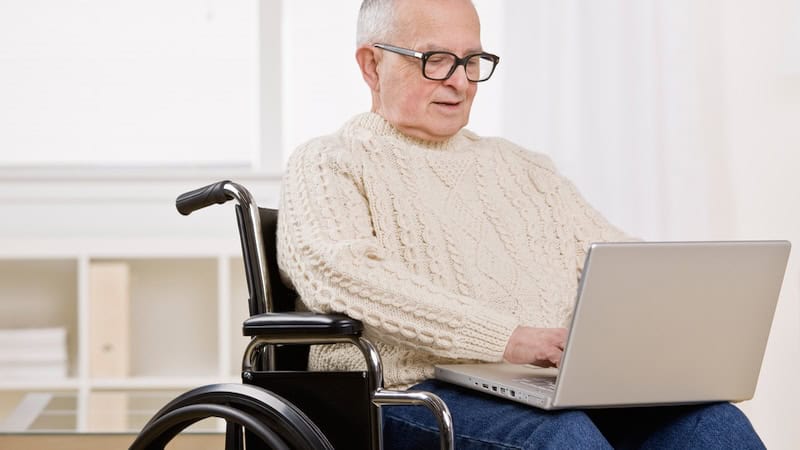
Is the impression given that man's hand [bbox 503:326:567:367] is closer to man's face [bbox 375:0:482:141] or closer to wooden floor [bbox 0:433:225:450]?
man's face [bbox 375:0:482:141]

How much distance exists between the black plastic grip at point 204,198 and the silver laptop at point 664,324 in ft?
1.74

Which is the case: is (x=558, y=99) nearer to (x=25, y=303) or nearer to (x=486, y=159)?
(x=486, y=159)

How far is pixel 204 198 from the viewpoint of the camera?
1580 millimetres

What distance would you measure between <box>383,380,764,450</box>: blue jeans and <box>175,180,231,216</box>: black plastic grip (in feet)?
1.34

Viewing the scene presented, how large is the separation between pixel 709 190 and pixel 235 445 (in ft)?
6.02

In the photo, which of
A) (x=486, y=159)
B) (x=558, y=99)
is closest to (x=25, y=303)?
(x=558, y=99)

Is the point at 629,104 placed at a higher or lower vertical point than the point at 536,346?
higher

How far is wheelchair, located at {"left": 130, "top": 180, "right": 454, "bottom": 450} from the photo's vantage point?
130 centimetres

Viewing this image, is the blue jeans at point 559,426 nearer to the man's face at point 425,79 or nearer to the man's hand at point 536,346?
the man's hand at point 536,346

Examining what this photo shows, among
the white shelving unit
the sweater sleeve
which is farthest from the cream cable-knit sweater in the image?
the white shelving unit

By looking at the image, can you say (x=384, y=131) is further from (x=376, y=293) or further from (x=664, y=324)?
(x=664, y=324)

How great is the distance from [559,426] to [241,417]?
40 cm

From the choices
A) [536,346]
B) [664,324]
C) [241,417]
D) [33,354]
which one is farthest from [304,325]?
[33,354]

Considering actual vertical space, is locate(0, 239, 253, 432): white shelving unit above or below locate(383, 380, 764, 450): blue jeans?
below
